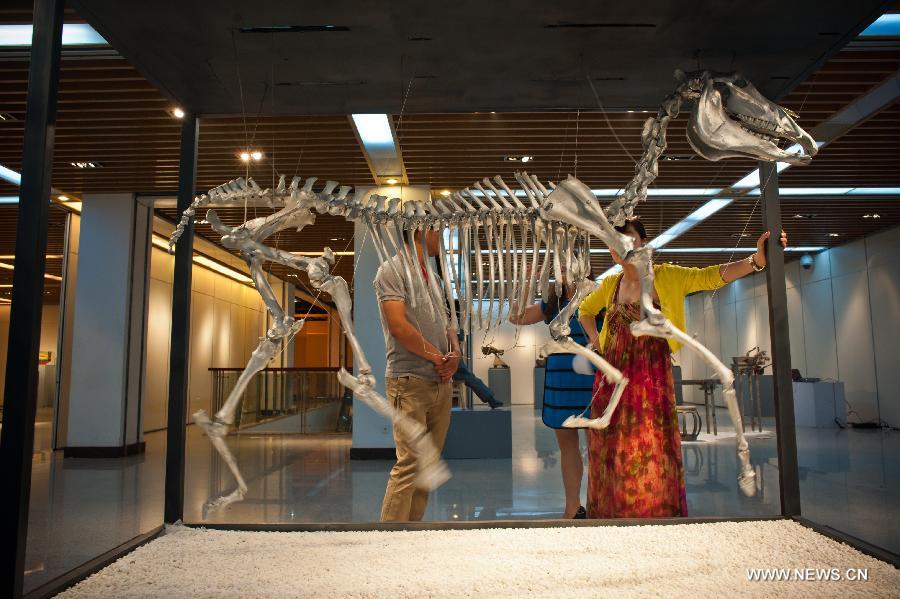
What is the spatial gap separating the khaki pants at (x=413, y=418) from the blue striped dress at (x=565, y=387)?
683 mm

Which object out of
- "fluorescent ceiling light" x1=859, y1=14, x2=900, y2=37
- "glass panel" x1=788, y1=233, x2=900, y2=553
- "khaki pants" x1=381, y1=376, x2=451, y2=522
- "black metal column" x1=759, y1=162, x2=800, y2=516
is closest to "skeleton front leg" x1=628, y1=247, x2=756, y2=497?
"black metal column" x1=759, y1=162, x2=800, y2=516

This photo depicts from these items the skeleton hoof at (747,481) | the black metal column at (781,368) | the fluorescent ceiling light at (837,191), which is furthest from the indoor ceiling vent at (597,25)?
the fluorescent ceiling light at (837,191)

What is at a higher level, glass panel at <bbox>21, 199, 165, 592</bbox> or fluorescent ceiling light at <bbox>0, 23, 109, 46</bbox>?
fluorescent ceiling light at <bbox>0, 23, 109, 46</bbox>

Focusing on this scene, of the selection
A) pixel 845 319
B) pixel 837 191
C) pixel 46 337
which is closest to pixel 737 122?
pixel 837 191

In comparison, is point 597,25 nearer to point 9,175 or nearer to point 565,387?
point 565,387

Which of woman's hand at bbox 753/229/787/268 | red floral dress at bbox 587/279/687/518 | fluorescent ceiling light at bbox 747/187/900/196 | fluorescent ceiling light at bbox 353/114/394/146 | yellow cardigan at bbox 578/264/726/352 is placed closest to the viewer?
red floral dress at bbox 587/279/687/518

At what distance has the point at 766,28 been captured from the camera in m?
2.87

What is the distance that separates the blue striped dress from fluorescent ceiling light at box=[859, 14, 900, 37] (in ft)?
11.6

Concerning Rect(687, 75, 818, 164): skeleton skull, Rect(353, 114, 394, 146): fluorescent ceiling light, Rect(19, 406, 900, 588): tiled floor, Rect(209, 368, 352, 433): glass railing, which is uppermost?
Rect(353, 114, 394, 146): fluorescent ceiling light

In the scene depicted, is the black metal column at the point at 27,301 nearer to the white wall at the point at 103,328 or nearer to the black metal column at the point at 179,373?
the black metal column at the point at 179,373

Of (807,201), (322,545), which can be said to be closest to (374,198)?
(322,545)

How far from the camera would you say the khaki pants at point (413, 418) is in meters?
3.22

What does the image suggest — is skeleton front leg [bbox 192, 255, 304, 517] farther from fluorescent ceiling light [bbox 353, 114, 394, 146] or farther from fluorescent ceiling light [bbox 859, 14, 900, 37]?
fluorescent ceiling light [bbox 859, 14, 900, 37]

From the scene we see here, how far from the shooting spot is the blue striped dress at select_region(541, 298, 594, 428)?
3.55m
